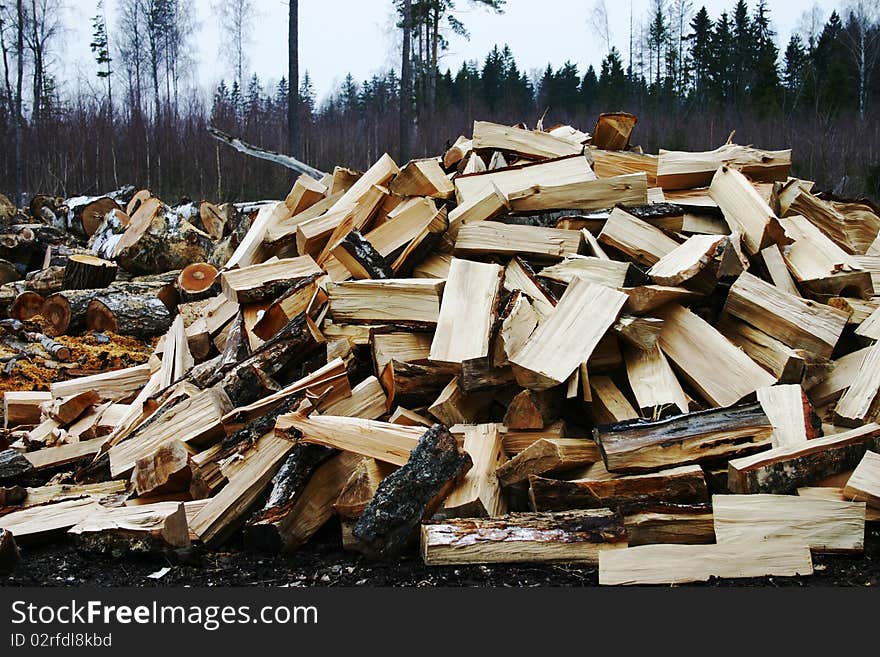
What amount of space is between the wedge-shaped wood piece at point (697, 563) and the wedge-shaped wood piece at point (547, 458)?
510 mm

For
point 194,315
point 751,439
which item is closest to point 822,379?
point 751,439

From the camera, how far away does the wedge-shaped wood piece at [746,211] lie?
4430mm

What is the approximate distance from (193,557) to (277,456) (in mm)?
551

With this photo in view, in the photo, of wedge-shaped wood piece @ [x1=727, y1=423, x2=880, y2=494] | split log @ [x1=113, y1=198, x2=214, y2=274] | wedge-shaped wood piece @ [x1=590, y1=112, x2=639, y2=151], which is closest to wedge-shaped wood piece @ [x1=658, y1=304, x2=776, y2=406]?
wedge-shaped wood piece @ [x1=727, y1=423, x2=880, y2=494]

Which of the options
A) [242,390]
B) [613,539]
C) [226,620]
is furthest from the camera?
[242,390]

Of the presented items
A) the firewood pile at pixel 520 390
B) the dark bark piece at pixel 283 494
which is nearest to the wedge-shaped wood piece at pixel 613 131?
the firewood pile at pixel 520 390

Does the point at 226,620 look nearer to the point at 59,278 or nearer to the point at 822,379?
the point at 822,379

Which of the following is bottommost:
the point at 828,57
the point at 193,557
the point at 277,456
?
the point at 193,557

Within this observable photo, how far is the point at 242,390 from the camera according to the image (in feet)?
13.2

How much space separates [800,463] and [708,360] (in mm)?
750

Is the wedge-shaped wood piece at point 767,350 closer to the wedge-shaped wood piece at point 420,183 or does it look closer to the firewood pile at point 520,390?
the firewood pile at point 520,390

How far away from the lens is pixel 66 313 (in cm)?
752

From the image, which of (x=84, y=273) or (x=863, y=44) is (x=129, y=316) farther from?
(x=863, y=44)

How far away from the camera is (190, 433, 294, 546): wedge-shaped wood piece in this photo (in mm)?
3301
